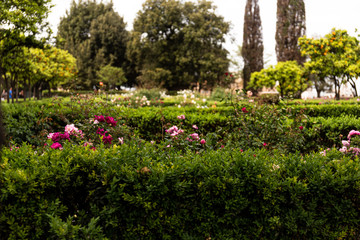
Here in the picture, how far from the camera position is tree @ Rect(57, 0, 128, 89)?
37031mm

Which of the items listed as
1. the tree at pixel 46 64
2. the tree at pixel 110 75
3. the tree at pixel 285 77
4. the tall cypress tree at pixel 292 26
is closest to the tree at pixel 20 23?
the tree at pixel 46 64

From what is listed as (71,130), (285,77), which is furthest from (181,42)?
(71,130)

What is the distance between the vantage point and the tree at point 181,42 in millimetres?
30578

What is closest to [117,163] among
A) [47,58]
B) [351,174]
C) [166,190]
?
[166,190]

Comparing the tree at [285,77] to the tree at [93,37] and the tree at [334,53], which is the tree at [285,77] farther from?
the tree at [93,37]

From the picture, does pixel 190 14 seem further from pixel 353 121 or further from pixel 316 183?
pixel 316 183

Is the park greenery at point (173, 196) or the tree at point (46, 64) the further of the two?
the tree at point (46, 64)

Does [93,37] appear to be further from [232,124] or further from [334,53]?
[232,124]

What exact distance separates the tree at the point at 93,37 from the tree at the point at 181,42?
599cm

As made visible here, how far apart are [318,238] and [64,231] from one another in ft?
6.37

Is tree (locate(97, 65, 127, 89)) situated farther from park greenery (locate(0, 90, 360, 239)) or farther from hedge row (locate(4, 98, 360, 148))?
park greenery (locate(0, 90, 360, 239))

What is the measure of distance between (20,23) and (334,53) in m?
17.0


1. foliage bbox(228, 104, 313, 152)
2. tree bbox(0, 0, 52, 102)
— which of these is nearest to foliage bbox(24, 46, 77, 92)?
tree bbox(0, 0, 52, 102)

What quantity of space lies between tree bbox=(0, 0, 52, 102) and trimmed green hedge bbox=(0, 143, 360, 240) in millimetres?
13257
